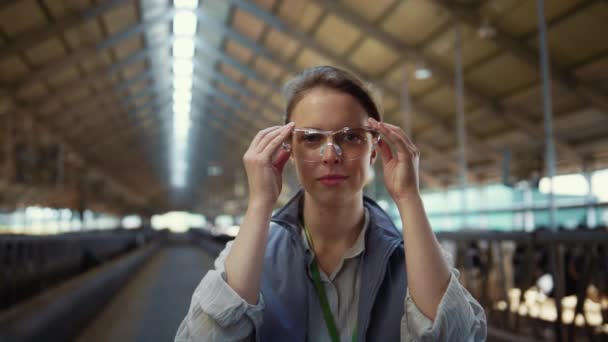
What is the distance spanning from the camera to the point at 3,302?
17.4ft

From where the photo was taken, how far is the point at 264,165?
1.12m

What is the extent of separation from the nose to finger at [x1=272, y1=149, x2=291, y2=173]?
0.11 metres

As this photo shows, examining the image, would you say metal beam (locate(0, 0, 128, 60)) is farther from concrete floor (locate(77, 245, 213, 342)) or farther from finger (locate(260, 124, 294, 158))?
finger (locate(260, 124, 294, 158))

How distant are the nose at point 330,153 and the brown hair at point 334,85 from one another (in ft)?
0.47

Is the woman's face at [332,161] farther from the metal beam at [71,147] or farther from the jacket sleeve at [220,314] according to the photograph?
the metal beam at [71,147]

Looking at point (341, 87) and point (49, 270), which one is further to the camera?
point (49, 270)

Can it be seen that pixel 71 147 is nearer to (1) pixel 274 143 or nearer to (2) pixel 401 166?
(1) pixel 274 143

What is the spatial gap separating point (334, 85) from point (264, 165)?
0.26m

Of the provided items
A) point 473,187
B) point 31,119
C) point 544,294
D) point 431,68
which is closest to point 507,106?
point 431,68

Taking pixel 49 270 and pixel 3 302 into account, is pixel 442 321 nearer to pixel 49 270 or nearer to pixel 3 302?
pixel 3 302

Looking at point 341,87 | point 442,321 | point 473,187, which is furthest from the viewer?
point 473,187

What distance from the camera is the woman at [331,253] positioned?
3.36 feet

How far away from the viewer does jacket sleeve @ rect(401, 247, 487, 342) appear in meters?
0.99

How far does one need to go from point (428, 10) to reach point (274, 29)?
18.0 ft
